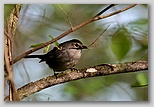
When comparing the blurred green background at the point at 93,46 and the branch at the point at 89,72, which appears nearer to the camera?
the branch at the point at 89,72

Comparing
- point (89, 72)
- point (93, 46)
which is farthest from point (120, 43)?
point (89, 72)

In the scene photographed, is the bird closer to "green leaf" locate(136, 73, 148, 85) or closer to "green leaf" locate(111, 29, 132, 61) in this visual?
"green leaf" locate(111, 29, 132, 61)

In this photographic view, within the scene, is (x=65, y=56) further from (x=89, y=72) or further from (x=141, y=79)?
(x=141, y=79)

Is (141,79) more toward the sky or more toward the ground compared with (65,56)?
more toward the ground

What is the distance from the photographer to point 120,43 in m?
2.16

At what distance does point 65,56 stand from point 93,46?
19cm

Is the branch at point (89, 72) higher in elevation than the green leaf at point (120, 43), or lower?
lower

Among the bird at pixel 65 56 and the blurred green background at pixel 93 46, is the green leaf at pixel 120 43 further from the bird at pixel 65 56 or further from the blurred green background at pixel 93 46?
the bird at pixel 65 56

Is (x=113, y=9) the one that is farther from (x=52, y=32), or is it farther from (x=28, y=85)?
(x=28, y=85)

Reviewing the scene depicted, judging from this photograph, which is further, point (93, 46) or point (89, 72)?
point (93, 46)

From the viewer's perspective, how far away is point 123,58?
2.16m

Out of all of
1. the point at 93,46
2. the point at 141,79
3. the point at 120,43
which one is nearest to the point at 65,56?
the point at 93,46

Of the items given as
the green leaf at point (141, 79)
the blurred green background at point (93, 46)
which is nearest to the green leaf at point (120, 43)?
the blurred green background at point (93, 46)

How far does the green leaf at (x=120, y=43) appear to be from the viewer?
2129 millimetres
